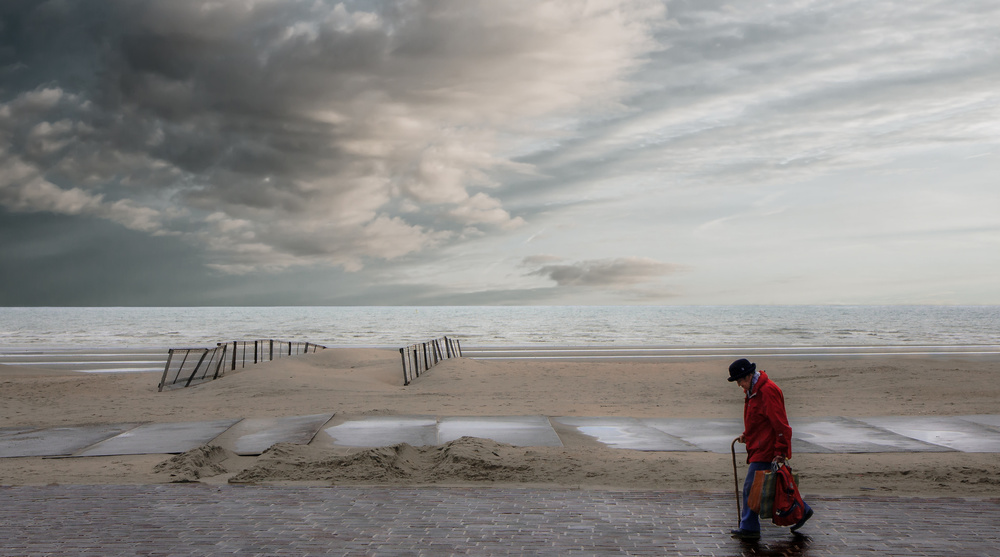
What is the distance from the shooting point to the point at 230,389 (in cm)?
1731

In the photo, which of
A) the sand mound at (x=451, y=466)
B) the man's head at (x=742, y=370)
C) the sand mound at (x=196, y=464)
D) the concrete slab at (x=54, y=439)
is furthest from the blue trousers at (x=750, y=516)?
the concrete slab at (x=54, y=439)

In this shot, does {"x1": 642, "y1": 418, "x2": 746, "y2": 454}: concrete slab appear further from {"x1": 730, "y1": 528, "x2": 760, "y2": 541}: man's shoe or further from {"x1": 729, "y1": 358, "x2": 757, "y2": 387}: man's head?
{"x1": 729, "y1": 358, "x2": 757, "y2": 387}: man's head

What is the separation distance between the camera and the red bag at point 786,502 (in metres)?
5.38

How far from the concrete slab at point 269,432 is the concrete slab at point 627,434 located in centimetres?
455

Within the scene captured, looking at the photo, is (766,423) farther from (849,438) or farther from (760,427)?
(849,438)

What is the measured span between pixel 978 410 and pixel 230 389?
1777 centimetres

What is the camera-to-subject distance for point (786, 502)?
5383 mm

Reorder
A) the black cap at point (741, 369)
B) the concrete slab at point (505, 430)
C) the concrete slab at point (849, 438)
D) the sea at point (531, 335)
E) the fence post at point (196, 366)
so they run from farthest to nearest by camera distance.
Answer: the sea at point (531, 335)
the fence post at point (196, 366)
the concrete slab at point (505, 430)
the concrete slab at point (849, 438)
the black cap at point (741, 369)

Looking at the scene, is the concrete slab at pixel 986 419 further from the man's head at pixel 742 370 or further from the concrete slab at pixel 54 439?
the concrete slab at pixel 54 439

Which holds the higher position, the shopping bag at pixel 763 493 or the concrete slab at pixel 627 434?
the shopping bag at pixel 763 493

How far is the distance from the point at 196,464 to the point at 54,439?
4.11 meters

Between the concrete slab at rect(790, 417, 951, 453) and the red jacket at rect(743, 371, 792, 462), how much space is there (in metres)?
4.01

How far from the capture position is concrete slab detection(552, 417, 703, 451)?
31.7 ft

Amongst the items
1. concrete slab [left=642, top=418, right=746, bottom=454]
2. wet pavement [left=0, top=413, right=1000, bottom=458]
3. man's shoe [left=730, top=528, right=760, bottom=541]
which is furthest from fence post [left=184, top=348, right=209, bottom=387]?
man's shoe [left=730, top=528, right=760, bottom=541]
